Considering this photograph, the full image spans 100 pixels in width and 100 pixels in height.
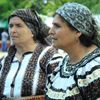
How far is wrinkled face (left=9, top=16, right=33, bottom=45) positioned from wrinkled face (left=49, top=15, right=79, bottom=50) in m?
1.06

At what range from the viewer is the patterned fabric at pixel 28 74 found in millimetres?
4363

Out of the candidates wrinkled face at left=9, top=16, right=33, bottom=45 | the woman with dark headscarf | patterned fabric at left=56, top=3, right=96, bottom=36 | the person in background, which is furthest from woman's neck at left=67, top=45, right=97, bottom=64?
wrinkled face at left=9, top=16, right=33, bottom=45

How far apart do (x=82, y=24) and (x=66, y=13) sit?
144mm

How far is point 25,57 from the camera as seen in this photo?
4.54 meters

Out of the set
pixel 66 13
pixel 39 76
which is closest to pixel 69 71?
pixel 66 13

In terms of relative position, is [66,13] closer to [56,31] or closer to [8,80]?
[56,31]

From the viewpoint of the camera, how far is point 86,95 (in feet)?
10.6

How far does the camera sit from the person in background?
330 cm

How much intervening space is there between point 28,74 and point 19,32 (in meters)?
0.41

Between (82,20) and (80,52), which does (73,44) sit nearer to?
(80,52)

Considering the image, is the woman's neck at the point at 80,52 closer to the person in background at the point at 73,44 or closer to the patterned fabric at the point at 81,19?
the person in background at the point at 73,44

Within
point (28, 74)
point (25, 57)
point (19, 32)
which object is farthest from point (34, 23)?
point (28, 74)

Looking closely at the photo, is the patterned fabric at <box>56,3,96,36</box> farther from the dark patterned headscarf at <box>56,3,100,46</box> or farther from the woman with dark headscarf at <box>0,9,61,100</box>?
the woman with dark headscarf at <box>0,9,61,100</box>

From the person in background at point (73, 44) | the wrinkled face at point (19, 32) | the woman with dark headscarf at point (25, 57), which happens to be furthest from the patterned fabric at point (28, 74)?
the person in background at point (73, 44)
